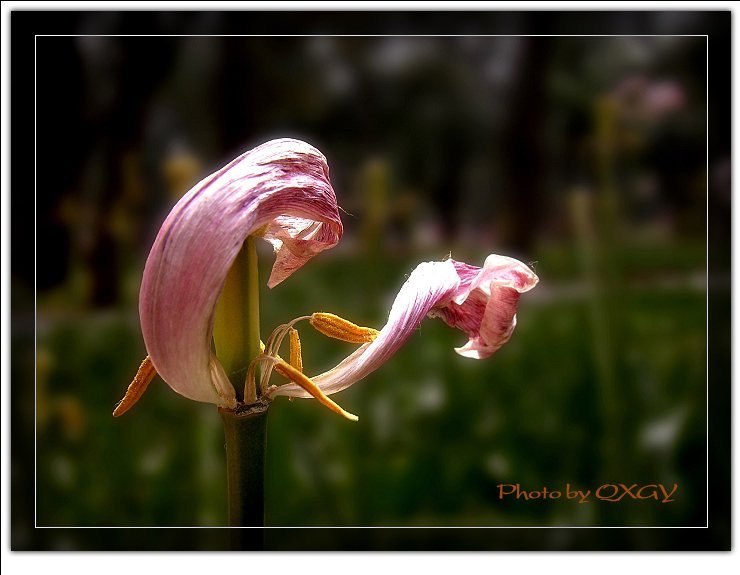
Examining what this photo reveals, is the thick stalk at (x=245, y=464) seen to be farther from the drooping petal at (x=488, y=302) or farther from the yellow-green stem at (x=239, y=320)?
the drooping petal at (x=488, y=302)

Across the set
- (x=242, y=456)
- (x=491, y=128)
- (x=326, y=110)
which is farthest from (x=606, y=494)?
(x=242, y=456)

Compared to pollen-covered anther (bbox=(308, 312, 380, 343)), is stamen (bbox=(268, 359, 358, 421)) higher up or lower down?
lower down

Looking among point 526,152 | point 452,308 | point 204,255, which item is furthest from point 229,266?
point 526,152

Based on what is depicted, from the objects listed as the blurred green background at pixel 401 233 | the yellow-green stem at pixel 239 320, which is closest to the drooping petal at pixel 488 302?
the yellow-green stem at pixel 239 320

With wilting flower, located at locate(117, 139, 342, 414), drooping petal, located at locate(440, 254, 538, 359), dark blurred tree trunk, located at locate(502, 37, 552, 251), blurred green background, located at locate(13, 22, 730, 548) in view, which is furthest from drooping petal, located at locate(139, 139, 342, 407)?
dark blurred tree trunk, located at locate(502, 37, 552, 251)

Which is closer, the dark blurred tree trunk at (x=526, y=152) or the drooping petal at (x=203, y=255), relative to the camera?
the drooping petal at (x=203, y=255)

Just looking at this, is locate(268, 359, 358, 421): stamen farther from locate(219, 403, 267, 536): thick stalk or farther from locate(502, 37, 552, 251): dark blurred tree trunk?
locate(502, 37, 552, 251): dark blurred tree trunk

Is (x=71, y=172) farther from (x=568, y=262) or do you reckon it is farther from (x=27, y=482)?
(x=568, y=262)

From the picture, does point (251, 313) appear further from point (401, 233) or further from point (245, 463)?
point (401, 233)
